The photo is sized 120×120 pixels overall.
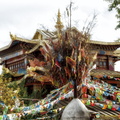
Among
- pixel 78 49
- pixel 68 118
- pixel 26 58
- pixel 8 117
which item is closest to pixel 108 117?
pixel 68 118

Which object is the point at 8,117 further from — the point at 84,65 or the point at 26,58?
the point at 26,58

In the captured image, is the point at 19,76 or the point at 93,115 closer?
the point at 93,115

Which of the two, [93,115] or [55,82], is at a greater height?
[55,82]

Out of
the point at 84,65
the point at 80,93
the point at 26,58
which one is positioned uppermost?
the point at 26,58

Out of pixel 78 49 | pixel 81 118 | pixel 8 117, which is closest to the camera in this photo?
pixel 81 118

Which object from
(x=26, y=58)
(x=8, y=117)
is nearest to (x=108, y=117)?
(x=8, y=117)

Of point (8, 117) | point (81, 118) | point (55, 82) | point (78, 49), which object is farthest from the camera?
point (55, 82)

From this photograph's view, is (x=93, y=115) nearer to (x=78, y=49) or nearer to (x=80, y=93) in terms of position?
(x=80, y=93)

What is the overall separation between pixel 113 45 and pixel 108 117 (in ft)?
39.6

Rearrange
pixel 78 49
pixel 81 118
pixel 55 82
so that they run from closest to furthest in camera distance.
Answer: pixel 81 118 < pixel 78 49 < pixel 55 82

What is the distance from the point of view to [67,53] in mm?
5941

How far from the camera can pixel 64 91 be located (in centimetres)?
636

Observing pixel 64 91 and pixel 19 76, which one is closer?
pixel 64 91

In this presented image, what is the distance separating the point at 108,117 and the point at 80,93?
855mm
